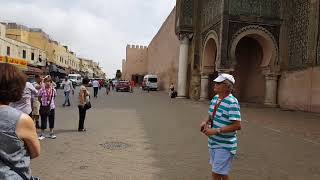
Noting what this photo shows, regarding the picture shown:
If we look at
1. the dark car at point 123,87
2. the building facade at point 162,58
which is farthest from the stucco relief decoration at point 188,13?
the dark car at point 123,87

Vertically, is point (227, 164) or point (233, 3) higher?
point (233, 3)

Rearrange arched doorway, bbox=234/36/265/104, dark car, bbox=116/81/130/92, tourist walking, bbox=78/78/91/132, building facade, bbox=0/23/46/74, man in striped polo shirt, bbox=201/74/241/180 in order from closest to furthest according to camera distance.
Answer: man in striped polo shirt, bbox=201/74/241/180 < tourist walking, bbox=78/78/91/132 < arched doorway, bbox=234/36/265/104 < building facade, bbox=0/23/46/74 < dark car, bbox=116/81/130/92

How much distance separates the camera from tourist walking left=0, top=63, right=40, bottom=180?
2395mm

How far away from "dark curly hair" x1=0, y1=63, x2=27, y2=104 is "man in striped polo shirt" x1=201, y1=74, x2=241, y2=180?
2382 mm

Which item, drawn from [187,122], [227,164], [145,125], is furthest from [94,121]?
[227,164]

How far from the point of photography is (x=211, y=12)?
27922 mm

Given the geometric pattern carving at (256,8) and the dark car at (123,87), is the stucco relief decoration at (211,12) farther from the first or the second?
the dark car at (123,87)

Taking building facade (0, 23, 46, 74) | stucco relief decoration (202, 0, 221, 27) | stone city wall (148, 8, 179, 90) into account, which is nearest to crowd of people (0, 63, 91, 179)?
stucco relief decoration (202, 0, 221, 27)

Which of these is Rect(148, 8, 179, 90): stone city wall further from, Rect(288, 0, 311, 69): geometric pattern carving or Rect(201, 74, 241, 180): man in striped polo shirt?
Rect(201, 74, 241, 180): man in striped polo shirt

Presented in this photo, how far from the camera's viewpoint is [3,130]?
94.3 inches

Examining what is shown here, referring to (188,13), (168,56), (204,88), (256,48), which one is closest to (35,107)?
(204,88)

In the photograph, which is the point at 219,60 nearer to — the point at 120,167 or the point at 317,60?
the point at 317,60

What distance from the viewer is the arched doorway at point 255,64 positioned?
2425cm

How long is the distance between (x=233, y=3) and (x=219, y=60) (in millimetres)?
3256
